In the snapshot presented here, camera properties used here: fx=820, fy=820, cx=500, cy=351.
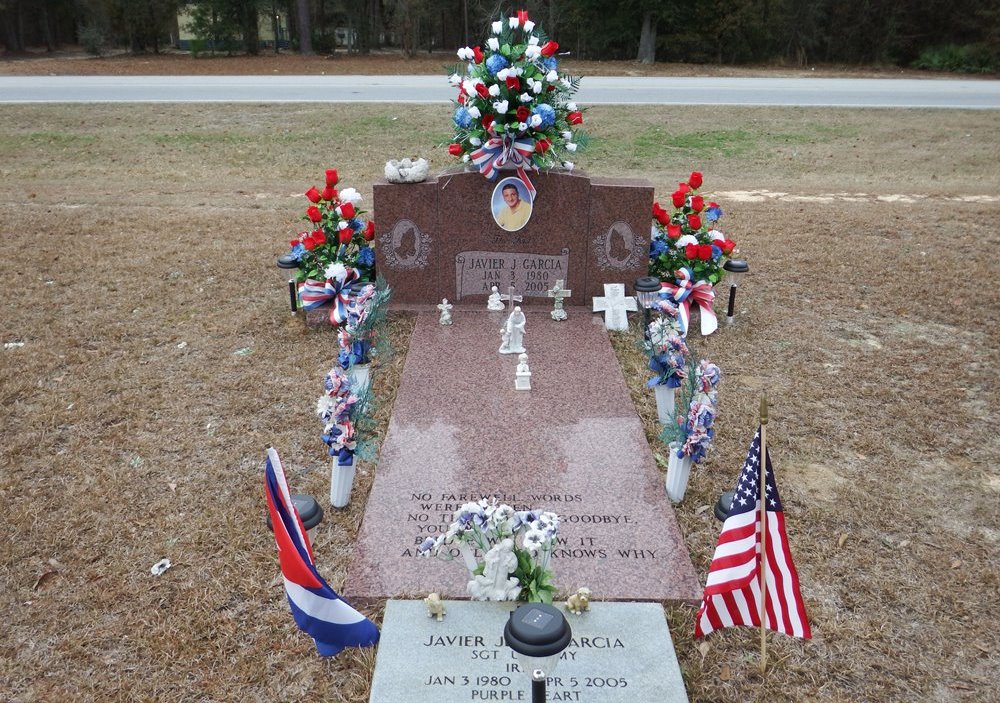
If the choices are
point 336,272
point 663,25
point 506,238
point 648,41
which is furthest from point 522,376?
point 663,25

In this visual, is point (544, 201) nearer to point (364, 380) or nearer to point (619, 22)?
point (364, 380)

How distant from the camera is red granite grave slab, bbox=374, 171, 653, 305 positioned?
7.45m

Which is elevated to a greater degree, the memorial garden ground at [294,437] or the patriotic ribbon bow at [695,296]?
the patriotic ribbon bow at [695,296]

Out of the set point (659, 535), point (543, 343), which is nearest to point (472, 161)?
point (543, 343)

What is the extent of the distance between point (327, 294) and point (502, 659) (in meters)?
4.58

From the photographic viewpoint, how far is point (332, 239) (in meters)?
7.62

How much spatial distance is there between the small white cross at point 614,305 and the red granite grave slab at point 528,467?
1.17 feet

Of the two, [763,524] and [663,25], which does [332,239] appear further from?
[663,25]

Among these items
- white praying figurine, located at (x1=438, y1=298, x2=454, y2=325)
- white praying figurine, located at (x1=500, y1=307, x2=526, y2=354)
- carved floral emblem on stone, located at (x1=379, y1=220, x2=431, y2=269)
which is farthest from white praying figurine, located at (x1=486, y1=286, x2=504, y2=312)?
white praying figurine, located at (x1=500, y1=307, x2=526, y2=354)

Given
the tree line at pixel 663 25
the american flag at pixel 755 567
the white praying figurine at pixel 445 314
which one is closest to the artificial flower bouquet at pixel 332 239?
the white praying figurine at pixel 445 314

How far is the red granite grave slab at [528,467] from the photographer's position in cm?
405

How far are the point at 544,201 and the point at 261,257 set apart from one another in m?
3.63

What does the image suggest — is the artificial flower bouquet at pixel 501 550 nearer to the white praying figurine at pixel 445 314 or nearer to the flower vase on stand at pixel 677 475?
the flower vase on stand at pixel 677 475

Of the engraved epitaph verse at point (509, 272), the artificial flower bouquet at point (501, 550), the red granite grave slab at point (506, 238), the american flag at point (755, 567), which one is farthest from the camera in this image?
the engraved epitaph verse at point (509, 272)
